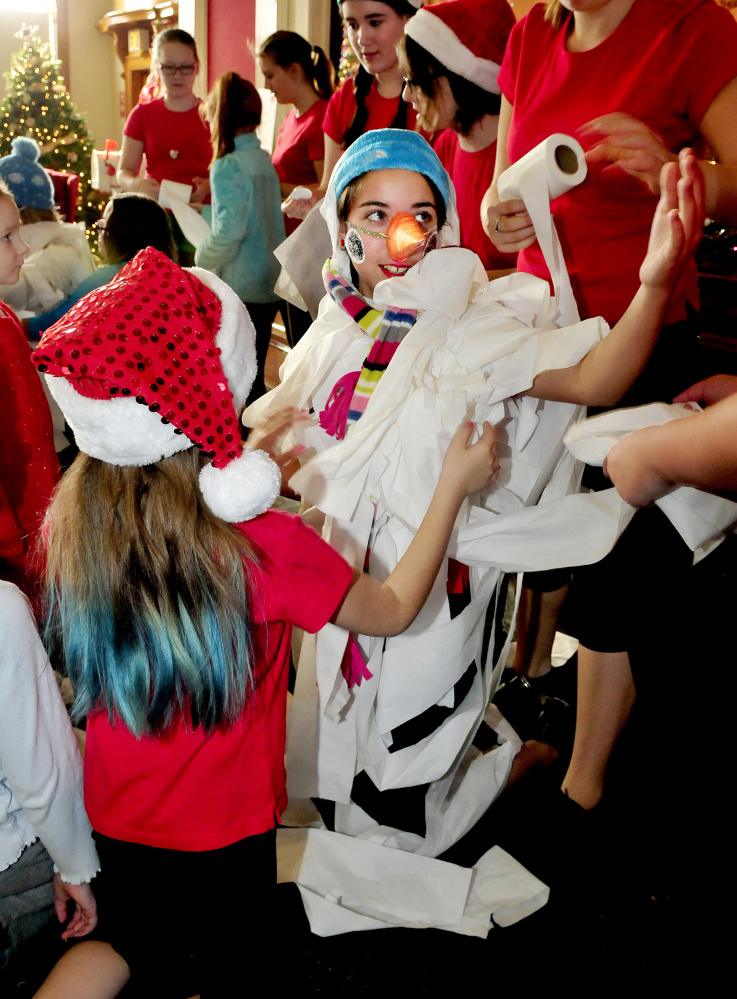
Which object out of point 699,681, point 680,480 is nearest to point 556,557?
point 680,480

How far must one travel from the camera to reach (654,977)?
1.33 metres

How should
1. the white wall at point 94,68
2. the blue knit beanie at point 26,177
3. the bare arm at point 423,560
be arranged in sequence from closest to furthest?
the bare arm at point 423,560
the blue knit beanie at point 26,177
the white wall at point 94,68

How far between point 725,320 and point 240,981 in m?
2.70

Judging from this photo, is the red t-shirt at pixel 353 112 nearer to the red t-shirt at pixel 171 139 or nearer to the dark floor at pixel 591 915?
the red t-shirt at pixel 171 139

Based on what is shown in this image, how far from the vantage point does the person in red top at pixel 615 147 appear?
1188mm

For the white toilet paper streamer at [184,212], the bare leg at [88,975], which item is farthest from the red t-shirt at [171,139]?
the bare leg at [88,975]

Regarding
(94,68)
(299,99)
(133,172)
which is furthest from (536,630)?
(94,68)

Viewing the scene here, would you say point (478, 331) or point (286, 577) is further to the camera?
point (478, 331)

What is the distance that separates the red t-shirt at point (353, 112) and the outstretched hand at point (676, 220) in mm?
1417

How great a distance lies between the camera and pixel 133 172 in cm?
384

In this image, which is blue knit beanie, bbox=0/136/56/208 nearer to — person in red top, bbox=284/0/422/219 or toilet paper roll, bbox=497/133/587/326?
person in red top, bbox=284/0/422/219

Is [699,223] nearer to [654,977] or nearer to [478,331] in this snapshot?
[478,331]

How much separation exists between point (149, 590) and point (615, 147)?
3.07 ft

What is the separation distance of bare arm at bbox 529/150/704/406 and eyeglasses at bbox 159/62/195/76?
10.3 ft
